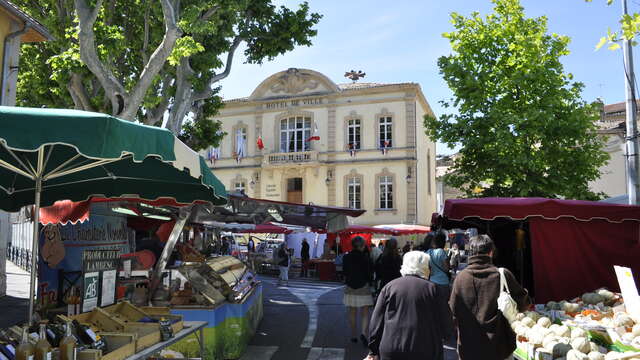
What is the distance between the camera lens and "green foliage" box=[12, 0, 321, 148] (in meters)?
12.3

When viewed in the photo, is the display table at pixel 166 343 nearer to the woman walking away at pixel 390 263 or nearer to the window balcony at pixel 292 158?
the woman walking away at pixel 390 263

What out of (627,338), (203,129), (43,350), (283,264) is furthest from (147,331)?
(283,264)

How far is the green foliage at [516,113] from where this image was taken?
1588 cm

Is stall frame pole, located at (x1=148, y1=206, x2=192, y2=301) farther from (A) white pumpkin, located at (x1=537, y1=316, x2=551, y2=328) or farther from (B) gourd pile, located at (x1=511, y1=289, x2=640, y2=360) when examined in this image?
(A) white pumpkin, located at (x1=537, y1=316, x2=551, y2=328)

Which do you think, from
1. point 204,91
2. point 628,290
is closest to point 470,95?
point 204,91

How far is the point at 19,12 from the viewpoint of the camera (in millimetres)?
12484

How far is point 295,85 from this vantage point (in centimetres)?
3406


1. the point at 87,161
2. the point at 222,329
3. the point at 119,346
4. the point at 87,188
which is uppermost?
the point at 87,161

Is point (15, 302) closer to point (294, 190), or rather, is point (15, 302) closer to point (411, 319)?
point (411, 319)

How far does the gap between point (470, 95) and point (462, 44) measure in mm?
1824

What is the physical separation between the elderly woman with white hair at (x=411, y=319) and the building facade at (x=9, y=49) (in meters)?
11.4

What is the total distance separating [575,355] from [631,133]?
28.6 feet

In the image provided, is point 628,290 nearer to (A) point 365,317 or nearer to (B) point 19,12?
(A) point 365,317

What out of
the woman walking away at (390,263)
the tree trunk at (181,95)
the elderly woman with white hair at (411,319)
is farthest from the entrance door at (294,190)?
the elderly woman with white hair at (411,319)
